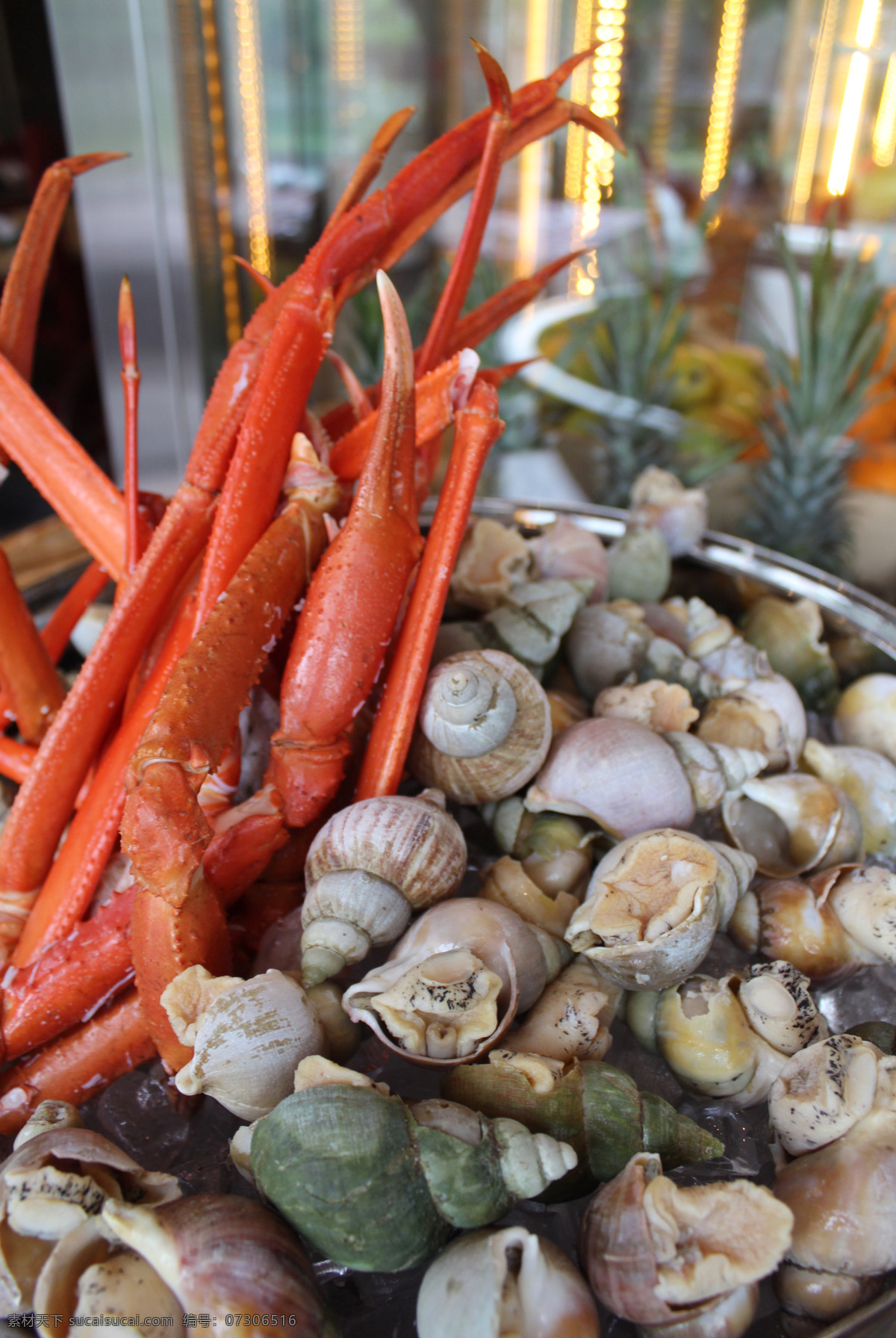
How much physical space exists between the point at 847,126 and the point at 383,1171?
311 cm

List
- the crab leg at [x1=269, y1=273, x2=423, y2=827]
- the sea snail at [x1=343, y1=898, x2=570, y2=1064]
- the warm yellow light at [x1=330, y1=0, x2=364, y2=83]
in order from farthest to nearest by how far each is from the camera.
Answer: the warm yellow light at [x1=330, y1=0, x2=364, y2=83]
the crab leg at [x1=269, y1=273, x2=423, y2=827]
the sea snail at [x1=343, y1=898, x2=570, y2=1064]

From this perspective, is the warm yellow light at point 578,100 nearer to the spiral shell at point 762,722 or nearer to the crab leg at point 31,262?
the crab leg at point 31,262

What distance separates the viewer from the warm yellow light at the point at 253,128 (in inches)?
73.6

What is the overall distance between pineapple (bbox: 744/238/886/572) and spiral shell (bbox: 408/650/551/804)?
43.5 inches

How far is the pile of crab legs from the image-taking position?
56cm

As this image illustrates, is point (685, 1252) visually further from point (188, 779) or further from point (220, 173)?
point (220, 173)

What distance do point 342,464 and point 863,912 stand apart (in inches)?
20.1

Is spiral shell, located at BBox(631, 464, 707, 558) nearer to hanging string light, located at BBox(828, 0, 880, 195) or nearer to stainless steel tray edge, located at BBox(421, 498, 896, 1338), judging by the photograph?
stainless steel tray edge, located at BBox(421, 498, 896, 1338)

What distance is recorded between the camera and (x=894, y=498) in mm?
1767

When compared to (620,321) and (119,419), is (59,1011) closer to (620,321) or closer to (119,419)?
(119,419)

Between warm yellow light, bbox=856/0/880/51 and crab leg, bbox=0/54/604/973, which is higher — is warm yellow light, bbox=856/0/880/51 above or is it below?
above

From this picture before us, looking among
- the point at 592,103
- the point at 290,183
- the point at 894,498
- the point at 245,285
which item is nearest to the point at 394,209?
the point at 245,285

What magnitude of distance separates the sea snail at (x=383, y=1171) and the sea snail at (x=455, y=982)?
48 mm

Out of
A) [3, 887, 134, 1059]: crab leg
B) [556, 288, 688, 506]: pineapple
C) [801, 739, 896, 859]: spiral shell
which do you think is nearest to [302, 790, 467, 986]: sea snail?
[3, 887, 134, 1059]: crab leg
